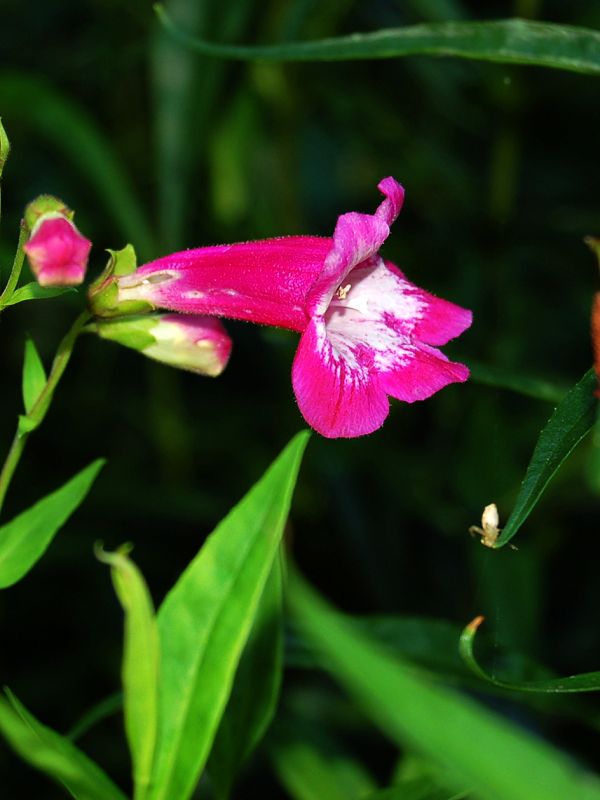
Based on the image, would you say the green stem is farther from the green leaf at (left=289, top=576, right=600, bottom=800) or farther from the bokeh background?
the bokeh background

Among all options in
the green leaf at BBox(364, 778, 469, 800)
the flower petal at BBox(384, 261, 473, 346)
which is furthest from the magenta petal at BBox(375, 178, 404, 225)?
the green leaf at BBox(364, 778, 469, 800)

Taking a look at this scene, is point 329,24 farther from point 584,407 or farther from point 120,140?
point 584,407

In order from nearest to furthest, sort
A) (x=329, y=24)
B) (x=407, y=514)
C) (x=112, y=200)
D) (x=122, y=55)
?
(x=112, y=200), (x=329, y=24), (x=407, y=514), (x=122, y=55)

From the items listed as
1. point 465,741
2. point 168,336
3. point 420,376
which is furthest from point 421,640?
point 465,741

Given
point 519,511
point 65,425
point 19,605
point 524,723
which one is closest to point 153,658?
point 519,511

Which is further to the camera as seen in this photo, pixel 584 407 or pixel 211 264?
pixel 211 264

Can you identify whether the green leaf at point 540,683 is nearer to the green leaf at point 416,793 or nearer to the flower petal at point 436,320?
the green leaf at point 416,793

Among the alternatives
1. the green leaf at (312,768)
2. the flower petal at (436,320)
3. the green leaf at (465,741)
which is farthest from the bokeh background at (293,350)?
the green leaf at (465,741)

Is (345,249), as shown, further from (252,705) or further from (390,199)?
(252,705)
